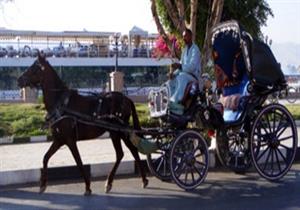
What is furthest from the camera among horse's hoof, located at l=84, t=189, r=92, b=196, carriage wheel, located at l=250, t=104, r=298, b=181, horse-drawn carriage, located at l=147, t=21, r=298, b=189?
carriage wheel, located at l=250, t=104, r=298, b=181

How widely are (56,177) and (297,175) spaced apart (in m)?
3.75

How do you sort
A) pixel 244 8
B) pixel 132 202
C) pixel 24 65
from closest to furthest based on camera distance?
pixel 132 202 < pixel 244 8 < pixel 24 65

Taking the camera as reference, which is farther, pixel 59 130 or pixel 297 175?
pixel 297 175

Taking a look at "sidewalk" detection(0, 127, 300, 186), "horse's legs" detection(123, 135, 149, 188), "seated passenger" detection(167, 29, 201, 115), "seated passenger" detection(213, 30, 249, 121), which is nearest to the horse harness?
"horse's legs" detection(123, 135, 149, 188)

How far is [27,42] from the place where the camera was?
1686 inches

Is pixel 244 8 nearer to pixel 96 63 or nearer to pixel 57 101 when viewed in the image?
pixel 57 101

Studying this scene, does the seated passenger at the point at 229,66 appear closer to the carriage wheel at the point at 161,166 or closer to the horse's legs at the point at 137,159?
the carriage wheel at the point at 161,166

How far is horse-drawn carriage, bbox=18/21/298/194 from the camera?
850 cm

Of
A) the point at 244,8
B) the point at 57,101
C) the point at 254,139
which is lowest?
the point at 254,139

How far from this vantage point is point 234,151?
941cm

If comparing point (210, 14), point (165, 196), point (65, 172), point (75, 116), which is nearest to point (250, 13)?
point (210, 14)

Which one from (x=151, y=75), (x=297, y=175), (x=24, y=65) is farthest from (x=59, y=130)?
(x=151, y=75)

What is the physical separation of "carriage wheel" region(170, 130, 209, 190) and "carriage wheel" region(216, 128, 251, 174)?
62cm

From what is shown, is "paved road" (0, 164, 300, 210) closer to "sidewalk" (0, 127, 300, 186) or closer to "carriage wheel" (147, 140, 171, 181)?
"carriage wheel" (147, 140, 171, 181)
